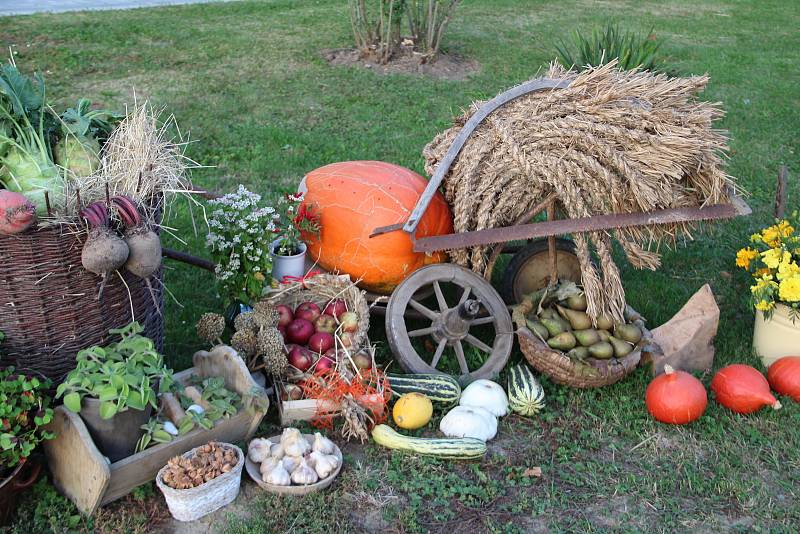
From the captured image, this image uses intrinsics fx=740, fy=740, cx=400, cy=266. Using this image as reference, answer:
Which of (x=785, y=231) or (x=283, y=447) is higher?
(x=785, y=231)

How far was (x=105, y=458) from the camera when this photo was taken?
10.3 feet

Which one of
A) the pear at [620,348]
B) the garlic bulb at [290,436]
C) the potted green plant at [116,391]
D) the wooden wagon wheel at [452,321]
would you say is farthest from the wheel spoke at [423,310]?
the potted green plant at [116,391]

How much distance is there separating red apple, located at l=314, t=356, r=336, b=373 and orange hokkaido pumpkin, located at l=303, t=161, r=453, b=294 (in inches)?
26.9

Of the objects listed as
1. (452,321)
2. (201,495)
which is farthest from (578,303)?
(201,495)

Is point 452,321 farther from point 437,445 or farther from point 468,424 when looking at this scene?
point 437,445

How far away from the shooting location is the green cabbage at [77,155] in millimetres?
3566

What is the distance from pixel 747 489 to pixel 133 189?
3.30 metres

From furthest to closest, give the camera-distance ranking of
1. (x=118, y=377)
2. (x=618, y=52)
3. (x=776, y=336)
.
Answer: (x=618, y=52) < (x=776, y=336) < (x=118, y=377)

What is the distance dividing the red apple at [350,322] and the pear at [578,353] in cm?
122

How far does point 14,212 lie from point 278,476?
161 centimetres

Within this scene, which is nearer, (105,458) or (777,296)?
(105,458)

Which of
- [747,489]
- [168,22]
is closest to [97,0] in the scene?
[168,22]

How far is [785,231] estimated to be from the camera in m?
4.60

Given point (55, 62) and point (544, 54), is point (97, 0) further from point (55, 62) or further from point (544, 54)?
point (544, 54)
